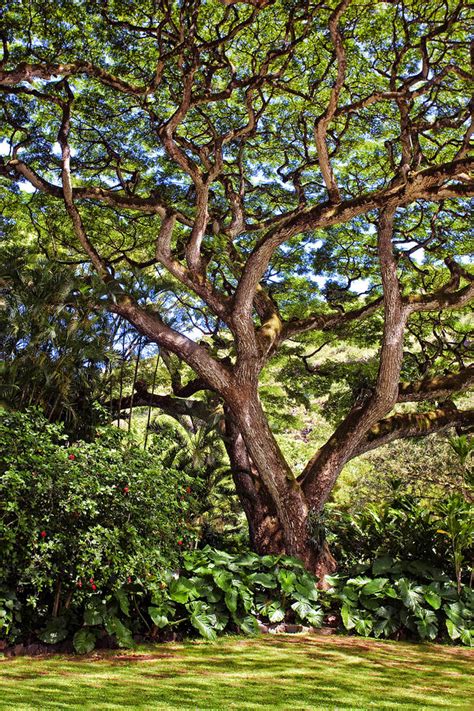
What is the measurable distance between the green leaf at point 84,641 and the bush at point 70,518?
0.25 metres

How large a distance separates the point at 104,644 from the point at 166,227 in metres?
5.11

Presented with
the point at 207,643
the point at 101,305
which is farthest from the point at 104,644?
the point at 101,305

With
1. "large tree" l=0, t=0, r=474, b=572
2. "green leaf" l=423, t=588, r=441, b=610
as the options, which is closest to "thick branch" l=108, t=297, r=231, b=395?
"large tree" l=0, t=0, r=474, b=572

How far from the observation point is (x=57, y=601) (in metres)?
5.97

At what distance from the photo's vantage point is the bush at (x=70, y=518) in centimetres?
543

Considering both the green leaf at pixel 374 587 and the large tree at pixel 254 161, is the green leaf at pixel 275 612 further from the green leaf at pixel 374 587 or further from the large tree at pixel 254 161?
the large tree at pixel 254 161

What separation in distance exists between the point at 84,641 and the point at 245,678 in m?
1.54

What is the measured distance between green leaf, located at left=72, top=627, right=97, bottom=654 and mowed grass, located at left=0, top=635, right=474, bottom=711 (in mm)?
91

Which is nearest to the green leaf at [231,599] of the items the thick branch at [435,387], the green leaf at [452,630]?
the green leaf at [452,630]

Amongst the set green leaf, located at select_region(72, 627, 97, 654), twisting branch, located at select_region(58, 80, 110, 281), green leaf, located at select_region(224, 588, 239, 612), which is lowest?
green leaf, located at select_region(72, 627, 97, 654)

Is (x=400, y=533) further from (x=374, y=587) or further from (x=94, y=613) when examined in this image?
(x=94, y=613)

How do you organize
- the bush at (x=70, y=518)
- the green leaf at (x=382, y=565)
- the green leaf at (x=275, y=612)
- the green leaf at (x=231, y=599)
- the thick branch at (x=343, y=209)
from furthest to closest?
the thick branch at (x=343, y=209) < the green leaf at (x=382, y=565) < the green leaf at (x=275, y=612) < the green leaf at (x=231, y=599) < the bush at (x=70, y=518)

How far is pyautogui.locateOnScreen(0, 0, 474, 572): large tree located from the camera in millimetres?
Result: 8367

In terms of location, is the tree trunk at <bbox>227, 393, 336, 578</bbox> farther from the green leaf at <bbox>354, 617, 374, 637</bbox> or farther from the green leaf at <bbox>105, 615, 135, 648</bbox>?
the green leaf at <bbox>105, 615, 135, 648</bbox>
